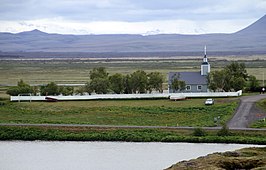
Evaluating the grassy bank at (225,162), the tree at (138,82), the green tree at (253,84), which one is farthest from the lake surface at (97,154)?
the green tree at (253,84)

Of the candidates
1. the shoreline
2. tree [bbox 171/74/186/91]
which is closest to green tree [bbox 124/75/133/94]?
tree [bbox 171/74/186/91]

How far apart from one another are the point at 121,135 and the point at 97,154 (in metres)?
4.87

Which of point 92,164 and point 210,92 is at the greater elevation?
point 210,92

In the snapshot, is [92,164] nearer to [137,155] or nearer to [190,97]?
[137,155]

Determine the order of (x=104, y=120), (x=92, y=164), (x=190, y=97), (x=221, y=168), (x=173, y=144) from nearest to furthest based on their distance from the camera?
(x=221, y=168) < (x=92, y=164) < (x=173, y=144) < (x=104, y=120) < (x=190, y=97)

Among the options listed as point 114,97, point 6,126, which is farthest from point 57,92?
point 6,126

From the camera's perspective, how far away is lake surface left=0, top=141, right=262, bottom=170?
102 ft

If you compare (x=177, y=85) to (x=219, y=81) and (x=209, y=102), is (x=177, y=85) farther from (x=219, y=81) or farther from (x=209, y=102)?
(x=209, y=102)

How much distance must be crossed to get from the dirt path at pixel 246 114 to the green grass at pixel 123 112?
1.96 feet

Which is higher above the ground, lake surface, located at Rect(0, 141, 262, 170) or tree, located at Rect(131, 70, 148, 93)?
tree, located at Rect(131, 70, 148, 93)

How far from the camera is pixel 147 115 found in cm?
4612

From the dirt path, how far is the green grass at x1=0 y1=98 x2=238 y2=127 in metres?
0.60

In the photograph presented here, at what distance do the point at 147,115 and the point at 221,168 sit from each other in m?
20.8

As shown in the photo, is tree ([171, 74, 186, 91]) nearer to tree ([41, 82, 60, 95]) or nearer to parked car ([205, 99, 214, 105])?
parked car ([205, 99, 214, 105])
